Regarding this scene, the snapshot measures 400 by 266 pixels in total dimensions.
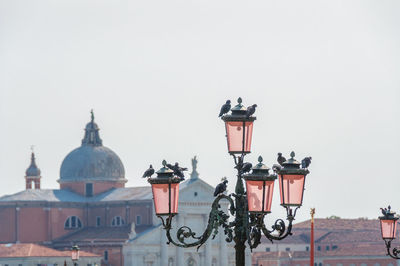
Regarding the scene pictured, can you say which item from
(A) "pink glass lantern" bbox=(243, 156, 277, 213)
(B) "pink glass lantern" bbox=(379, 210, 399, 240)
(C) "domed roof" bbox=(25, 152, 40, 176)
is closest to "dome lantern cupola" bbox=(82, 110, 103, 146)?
(C) "domed roof" bbox=(25, 152, 40, 176)

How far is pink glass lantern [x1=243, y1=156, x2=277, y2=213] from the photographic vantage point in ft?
51.4

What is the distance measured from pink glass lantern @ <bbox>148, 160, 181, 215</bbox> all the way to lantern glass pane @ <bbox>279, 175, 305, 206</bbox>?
132cm

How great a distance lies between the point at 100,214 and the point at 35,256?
1201cm

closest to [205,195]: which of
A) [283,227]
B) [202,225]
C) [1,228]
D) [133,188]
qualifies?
[202,225]

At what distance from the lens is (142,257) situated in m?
94.6

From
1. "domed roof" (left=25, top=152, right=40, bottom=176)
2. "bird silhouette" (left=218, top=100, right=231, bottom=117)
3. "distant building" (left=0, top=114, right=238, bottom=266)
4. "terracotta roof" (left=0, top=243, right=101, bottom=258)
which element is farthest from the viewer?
"domed roof" (left=25, top=152, right=40, bottom=176)

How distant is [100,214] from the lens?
339ft

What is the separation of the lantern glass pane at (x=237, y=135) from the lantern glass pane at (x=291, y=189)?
0.63 metres

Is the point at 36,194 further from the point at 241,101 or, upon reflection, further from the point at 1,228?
the point at 241,101

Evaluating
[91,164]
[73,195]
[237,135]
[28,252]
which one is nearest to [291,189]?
[237,135]

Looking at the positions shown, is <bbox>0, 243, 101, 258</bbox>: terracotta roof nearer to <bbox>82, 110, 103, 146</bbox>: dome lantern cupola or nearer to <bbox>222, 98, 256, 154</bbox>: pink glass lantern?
<bbox>82, 110, 103, 146</bbox>: dome lantern cupola

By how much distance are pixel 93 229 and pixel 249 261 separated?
12599 millimetres

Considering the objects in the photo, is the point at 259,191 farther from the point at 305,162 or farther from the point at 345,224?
the point at 345,224

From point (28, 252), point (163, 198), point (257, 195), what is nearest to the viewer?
point (257, 195)
